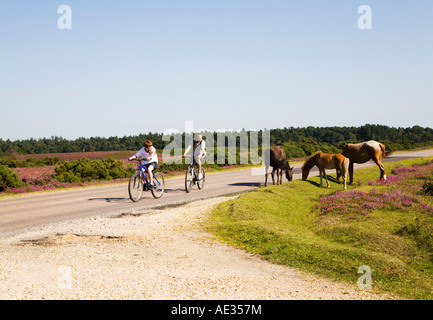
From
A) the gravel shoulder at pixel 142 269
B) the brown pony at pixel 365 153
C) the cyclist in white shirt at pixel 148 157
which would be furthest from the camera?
the brown pony at pixel 365 153

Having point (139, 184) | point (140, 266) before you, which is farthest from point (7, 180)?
point (140, 266)

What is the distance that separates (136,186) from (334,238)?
913 cm

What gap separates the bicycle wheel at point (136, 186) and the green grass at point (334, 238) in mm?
4500

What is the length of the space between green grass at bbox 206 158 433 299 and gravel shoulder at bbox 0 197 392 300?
49 cm

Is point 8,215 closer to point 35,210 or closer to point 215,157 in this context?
point 35,210

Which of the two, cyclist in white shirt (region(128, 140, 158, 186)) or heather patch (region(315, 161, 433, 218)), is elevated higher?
cyclist in white shirt (region(128, 140, 158, 186))

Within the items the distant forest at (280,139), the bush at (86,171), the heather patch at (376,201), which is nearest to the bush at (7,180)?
the bush at (86,171)

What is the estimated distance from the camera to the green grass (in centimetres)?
606

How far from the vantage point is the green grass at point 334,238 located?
6.06 metres

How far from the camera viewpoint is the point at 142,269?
6.30 meters

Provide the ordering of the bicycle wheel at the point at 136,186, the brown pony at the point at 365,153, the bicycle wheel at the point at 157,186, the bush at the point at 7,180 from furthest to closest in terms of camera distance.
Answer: the bush at the point at 7,180, the bicycle wheel at the point at 157,186, the brown pony at the point at 365,153, the bicycle wheel at the point at 136,186

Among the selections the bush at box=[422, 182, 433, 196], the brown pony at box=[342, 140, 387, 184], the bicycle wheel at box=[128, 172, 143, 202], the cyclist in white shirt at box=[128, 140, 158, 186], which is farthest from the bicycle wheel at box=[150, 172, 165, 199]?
the bush at box=[422, 182, 433, 196]

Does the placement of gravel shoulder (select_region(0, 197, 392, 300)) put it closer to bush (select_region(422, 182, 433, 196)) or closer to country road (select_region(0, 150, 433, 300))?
country road (select_region(0, 150, 433, 300))

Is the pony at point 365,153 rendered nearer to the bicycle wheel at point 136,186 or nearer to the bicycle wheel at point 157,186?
the bicycle wheel at point 157,186
